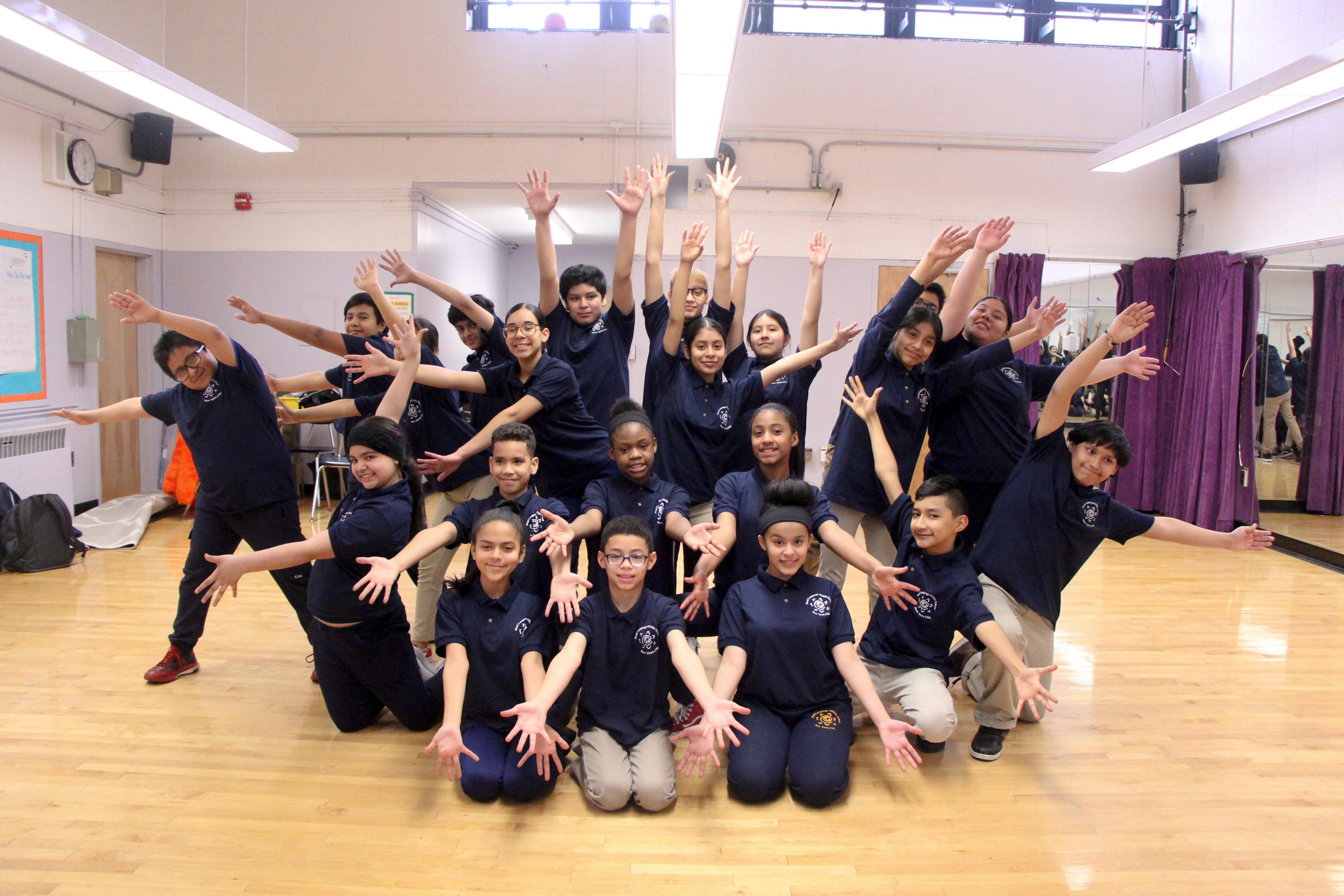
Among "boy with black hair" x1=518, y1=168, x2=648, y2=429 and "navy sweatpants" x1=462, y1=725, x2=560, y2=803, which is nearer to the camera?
"navy sweatpants" x1=462, y1=725, x2=560, y2=803

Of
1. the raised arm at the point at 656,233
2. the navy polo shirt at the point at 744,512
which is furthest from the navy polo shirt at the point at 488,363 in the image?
the navy polo shirt at the point at 744,512

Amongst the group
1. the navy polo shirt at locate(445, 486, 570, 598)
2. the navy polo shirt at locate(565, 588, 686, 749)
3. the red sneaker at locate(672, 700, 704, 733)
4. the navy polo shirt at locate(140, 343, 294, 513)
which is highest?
the navy polo shirt at locate(140, 343, 294, 513)

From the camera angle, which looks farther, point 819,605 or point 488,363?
point 488,363

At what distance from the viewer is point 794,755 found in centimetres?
249

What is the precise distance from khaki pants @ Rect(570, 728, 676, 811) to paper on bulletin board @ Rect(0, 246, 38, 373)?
5091 millimetres

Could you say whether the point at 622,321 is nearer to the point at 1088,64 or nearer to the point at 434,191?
the point at 434,191

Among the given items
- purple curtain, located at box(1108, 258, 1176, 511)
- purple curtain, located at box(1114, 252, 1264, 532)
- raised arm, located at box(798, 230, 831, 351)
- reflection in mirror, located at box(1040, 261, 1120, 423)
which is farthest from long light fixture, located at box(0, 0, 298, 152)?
purple curtain, located at box(1114, 252, 1264, 532)

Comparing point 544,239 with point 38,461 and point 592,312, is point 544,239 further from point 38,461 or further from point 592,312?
point 38,461

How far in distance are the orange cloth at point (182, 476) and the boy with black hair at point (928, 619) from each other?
17.8 ft

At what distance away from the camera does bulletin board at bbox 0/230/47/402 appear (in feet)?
17.3

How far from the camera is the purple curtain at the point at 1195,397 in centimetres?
623

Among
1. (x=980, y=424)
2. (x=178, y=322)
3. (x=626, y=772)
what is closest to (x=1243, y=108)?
(x=980, y=424)

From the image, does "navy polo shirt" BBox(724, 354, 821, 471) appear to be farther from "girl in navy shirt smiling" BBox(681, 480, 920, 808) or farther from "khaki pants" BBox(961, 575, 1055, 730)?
"khaki pants" BBox(961, 575, 1055, 730)

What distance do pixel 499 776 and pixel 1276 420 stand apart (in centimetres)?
640
